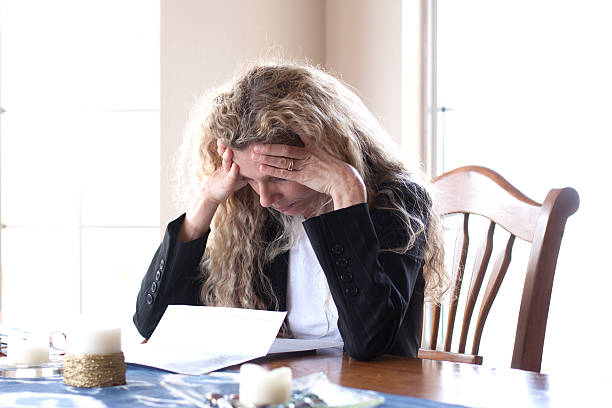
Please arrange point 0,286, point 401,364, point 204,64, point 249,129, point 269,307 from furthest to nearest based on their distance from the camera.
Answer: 1. point 0,286
2. point 204,64
3. point 269,307
4. point 249,129
5. point 401,364

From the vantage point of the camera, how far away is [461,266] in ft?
5.06

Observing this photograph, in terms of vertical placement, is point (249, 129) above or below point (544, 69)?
below

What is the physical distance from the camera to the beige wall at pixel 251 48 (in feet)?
8.91

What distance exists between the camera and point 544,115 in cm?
249

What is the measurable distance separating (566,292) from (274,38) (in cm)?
137

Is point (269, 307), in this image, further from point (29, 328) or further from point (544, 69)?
point (544, 69)

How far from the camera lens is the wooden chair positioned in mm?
1267

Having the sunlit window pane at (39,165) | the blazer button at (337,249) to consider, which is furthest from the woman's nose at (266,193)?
the sunlit window pane at (39,165)

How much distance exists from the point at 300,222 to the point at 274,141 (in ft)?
0.88

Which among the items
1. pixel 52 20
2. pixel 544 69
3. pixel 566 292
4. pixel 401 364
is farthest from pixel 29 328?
pixel 52 20

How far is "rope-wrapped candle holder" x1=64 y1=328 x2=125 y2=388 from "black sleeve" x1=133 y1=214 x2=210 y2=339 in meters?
0.56

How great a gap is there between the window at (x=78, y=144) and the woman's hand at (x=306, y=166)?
6.54 ft

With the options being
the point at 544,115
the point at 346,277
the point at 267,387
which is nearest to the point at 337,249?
the point at 346,277

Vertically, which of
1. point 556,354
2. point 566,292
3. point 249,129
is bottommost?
point 556,354
